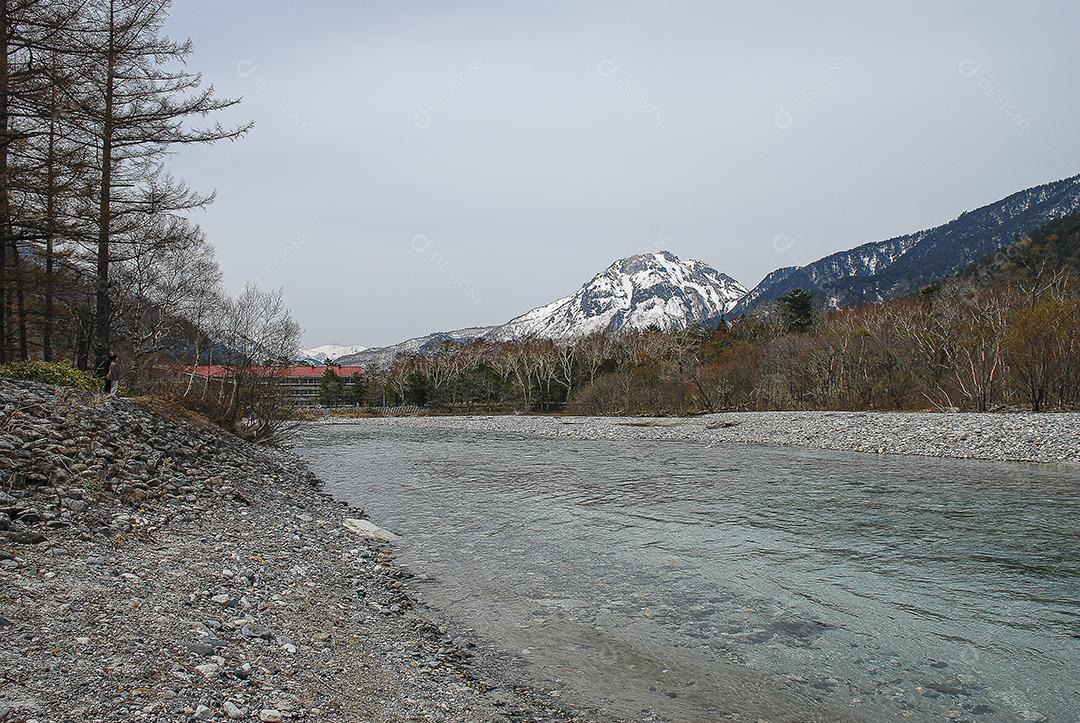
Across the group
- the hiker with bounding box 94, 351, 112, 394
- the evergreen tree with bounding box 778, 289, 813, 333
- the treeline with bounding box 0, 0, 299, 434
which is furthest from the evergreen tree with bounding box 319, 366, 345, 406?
the hiker with bounding box 94, 351, 112, 394

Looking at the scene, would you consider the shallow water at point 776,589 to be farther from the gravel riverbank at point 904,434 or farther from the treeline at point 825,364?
the treeline at point 825,364

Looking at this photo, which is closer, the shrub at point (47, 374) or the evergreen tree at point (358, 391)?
the shrub at point (47, 374)

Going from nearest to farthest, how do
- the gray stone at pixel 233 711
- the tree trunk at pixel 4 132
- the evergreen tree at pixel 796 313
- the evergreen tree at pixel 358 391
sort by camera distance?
the gray stone at pixel 233 711 < the tree trunk at pixel 4 132 < the evergreen tree at pixel 796 313 < the evergreen tree at pixel 358 391

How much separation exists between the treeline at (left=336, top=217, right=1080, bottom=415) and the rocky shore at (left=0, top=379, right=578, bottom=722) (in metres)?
40.6

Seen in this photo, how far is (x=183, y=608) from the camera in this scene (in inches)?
270

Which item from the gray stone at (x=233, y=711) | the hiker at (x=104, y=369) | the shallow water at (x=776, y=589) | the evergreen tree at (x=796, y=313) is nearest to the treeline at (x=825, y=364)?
the evergreen tree at (x=796, y=313)

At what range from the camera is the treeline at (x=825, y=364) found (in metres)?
39.0

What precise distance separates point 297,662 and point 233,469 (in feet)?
40.2

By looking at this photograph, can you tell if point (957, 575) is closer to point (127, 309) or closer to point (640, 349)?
point (127, 309)

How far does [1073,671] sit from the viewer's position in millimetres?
6613

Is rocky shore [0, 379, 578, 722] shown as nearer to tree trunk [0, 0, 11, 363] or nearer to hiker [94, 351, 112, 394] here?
tree trunk [0, 0, 11, 363]

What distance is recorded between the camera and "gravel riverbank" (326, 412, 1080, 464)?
24.7 metres

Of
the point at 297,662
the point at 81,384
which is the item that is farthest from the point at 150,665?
the point at 81,384

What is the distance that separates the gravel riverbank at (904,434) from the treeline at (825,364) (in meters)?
6.56
